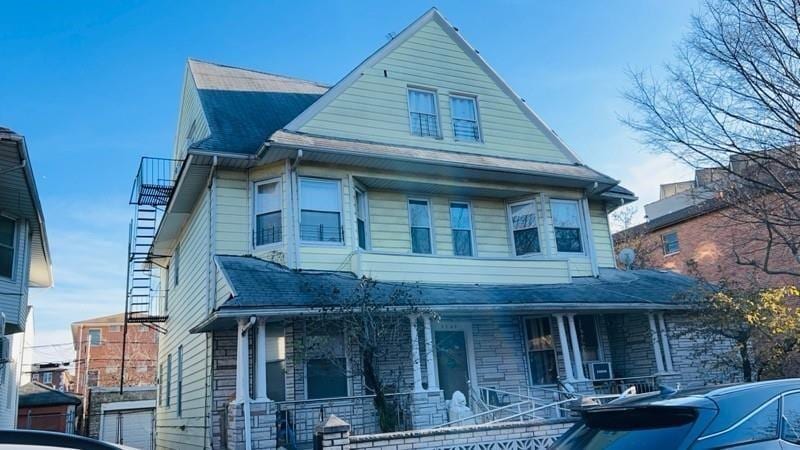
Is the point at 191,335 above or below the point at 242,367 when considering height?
above

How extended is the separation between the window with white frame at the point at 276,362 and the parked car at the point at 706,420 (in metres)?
7.61

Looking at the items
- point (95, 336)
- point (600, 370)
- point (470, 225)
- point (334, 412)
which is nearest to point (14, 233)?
point (334, 412)

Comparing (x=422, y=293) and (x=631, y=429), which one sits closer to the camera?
(x=631, y=429)

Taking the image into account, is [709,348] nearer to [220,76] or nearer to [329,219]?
[329,219]

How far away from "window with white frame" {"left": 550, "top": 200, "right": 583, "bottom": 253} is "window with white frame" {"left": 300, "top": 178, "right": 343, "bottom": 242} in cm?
534

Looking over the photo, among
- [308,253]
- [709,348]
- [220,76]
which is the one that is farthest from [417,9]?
[709,348]

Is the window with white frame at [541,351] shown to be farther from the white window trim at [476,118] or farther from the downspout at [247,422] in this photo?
the downspout at [247,422]

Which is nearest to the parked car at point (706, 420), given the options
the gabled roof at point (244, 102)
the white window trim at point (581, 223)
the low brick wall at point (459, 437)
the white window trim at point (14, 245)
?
the low brick wall at point (459, 437)

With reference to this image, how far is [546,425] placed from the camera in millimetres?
8234

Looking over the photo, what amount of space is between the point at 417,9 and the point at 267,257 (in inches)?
291

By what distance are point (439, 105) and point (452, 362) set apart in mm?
5932

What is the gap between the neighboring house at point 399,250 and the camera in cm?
1048

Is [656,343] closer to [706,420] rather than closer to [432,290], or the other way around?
[432,290]

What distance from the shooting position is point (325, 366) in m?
11.0
